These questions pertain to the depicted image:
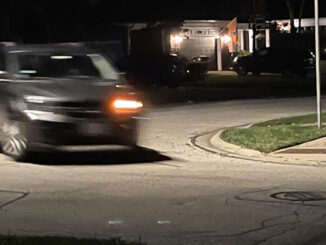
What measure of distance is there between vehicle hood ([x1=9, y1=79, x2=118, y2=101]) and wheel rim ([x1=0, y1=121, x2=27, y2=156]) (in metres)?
0.54

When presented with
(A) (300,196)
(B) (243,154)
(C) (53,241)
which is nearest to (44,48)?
(B) (243,154)

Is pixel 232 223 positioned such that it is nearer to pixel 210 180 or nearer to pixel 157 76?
pixel 210 180

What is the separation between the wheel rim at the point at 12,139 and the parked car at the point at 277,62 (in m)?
27.7

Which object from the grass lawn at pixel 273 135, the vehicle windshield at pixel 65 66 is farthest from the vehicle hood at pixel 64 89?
the grass lawn at pixel 273 135

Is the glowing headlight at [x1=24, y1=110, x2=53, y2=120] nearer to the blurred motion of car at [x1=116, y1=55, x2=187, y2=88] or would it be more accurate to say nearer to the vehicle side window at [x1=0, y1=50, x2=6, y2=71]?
the vehicle side window at [x1=0, y1=50, x2=6, y2=71]

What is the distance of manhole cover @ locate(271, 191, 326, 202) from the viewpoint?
777cm

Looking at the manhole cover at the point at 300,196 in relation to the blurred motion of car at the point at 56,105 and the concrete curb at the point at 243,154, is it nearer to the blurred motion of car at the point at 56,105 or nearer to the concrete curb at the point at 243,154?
the concrete curb at the point at 243,154

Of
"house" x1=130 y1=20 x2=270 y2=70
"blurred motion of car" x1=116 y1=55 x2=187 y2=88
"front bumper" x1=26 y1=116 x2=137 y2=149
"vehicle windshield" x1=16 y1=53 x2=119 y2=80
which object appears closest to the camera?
"front bumper" x1=26 y1=116 x2=137 y2=149

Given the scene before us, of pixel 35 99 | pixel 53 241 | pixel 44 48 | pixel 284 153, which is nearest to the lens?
pixel 53 241

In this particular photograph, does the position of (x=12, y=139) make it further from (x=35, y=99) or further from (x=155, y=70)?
(x=155, y=70)

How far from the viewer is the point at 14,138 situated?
10625 millimetres

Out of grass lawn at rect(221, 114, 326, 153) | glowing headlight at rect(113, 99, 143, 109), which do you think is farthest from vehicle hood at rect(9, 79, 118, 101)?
grass lawn at rect(221, 114, 326, 153)

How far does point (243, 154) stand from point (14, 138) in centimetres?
377

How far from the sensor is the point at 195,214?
23.3ft
